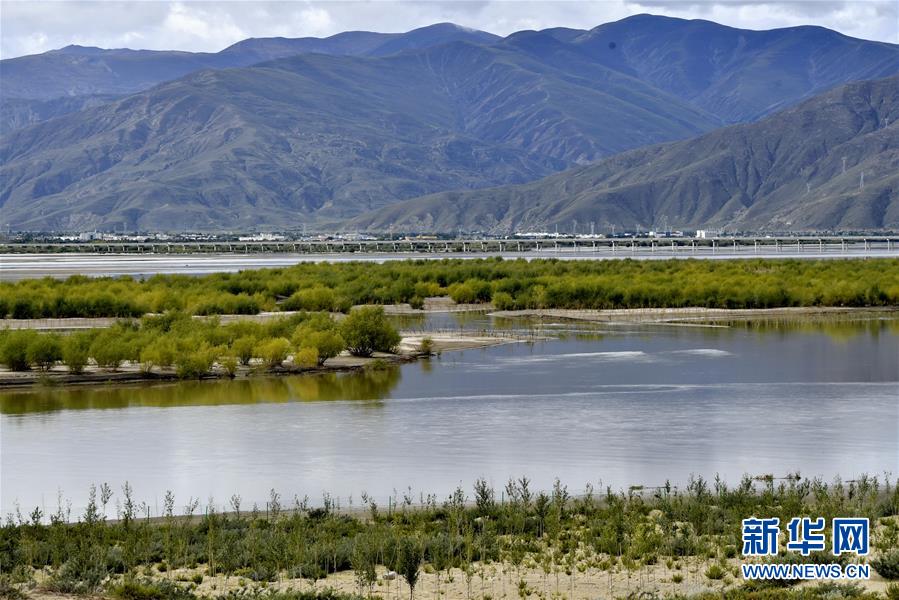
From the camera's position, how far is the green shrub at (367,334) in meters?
34.4

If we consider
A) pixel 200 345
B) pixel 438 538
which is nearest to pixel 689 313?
pixel 200 345

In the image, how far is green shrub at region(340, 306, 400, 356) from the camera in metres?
34.4

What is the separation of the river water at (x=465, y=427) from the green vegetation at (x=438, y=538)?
5.40 ft

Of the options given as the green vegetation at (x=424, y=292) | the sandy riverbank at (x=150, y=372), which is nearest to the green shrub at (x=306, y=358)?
the sandy riverbank at (x=150, y=372)

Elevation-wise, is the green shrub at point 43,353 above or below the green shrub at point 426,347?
above

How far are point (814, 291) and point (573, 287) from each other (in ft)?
30.6

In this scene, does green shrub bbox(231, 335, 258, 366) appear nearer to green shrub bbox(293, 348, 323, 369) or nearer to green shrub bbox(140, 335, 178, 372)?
green shrub bbox(293, 348, 323, 369)

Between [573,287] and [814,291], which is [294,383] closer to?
[573,287]

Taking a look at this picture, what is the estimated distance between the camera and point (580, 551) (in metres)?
14.0

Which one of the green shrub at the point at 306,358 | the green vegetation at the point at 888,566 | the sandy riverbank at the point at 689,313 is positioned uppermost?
the green shrub at the point at 306,358

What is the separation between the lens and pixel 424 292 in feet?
188

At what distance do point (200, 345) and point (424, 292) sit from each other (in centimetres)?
2566

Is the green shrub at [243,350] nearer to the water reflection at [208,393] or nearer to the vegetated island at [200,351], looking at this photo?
the vegetated island at [200,351]

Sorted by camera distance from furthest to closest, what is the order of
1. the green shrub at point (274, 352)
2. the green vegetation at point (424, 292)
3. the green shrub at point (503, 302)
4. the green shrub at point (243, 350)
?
the green shrub at point (503, 302)
the green vegetation at point (424, 292)
the green shrub at point (243, 350)
the green shrub at point (274, 352)
